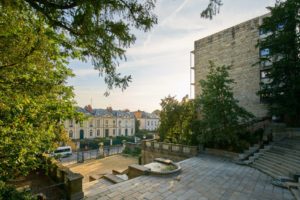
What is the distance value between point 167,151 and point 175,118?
13.1 feet

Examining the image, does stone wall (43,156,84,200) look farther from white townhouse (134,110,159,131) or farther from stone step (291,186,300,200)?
white townhouse (134,110,159,131)

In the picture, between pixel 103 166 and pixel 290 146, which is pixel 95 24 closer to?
pixel 290 146

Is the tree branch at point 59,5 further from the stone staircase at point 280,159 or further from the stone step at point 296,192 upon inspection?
the stone staircase at point 280,159

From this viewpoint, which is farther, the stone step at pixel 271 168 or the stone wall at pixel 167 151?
the stone wall at pixel 167 151

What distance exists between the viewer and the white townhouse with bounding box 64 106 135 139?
44.9 m

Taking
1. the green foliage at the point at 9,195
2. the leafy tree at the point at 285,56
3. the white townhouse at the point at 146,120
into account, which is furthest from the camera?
the white townhouse at the point at 146,120

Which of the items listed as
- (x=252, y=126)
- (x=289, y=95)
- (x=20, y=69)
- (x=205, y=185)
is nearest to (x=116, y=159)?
(x=252, y=126)

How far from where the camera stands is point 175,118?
19578mm

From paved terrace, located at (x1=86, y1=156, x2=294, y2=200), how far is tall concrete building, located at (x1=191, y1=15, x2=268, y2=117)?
12546 millimetres

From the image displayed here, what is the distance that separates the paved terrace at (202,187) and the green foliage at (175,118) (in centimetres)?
756

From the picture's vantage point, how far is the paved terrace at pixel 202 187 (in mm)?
7293

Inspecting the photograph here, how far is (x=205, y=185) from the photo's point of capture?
8578 millimetres

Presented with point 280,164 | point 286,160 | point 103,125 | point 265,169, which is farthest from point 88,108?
point 286,160

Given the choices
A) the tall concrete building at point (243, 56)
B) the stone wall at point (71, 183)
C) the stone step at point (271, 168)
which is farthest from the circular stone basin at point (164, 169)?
the tall concrete building at point (243, 56)
